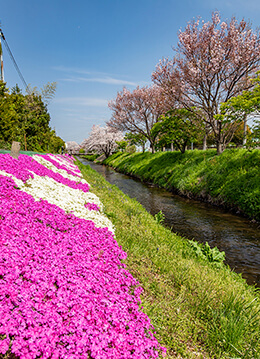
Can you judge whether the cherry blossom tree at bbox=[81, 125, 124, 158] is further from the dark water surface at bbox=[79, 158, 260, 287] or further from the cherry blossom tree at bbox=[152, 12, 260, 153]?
the dark water surface at bbox=[79, 158, 260, 287]

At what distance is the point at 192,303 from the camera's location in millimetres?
3672

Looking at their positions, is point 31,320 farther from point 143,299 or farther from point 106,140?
point 106,140

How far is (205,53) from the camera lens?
17094mm

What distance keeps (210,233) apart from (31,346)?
8221 millimetres

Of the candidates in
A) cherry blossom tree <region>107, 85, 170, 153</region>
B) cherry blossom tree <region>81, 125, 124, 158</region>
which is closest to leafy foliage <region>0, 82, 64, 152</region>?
cherry blossom tree <region>107, 85, 170, 153</region>

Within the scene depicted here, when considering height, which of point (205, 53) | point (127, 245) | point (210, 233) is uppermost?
point (205, 53)

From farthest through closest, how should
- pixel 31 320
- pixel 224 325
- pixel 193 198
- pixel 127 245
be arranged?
pixel 193 198 → pixel 127 245 → pixel 224 325 → pixel 31 320

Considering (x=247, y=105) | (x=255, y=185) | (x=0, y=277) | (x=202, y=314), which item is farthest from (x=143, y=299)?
(x=247, y=105)

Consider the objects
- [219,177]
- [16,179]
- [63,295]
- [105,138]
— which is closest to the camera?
[63,295]

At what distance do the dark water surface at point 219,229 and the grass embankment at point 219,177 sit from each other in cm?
81

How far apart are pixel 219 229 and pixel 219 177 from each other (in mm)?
6191

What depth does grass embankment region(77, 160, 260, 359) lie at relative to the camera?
289 cm

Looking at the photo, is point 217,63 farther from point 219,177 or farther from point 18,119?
point 18,119

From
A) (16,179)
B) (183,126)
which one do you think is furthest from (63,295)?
(183,126)
